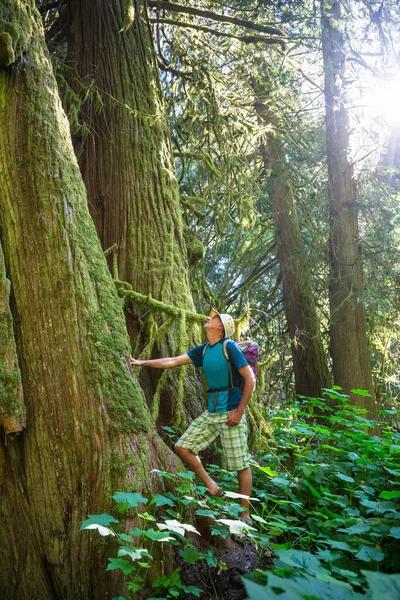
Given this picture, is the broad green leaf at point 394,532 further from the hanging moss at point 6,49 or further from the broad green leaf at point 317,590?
the hanging moss at point 6,49

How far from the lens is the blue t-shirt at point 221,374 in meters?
4.12

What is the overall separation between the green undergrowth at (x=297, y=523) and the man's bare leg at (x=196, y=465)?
0.11m

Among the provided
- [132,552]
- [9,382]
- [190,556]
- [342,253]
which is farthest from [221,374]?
[342,253]

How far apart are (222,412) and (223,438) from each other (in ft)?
0.68

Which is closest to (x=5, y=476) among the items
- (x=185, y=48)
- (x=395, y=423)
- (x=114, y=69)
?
(x=114, y=69)

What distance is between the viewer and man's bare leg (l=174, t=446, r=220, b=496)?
12.4 feet

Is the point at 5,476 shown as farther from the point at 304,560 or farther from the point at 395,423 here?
the point at 395,423

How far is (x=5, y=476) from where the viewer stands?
10.8 ft

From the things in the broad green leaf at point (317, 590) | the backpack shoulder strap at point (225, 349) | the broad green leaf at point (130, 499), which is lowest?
the broad green leaf at point (130, 499)

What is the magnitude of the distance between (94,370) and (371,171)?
712 centimetres

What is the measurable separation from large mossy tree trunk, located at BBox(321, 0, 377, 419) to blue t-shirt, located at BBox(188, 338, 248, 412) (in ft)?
14.8

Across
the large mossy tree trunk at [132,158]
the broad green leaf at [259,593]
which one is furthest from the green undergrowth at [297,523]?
the large mossy tree trunk at [132,158]

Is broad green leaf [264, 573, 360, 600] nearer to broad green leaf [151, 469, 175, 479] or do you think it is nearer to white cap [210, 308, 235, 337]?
broad green leaf [151, 469, 175, 479]

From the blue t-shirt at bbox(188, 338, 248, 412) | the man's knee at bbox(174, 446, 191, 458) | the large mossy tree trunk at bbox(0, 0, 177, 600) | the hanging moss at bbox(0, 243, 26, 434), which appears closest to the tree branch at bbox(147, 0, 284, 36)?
the large mossy tree trunk at bbox(0, 0, 177, 600)
